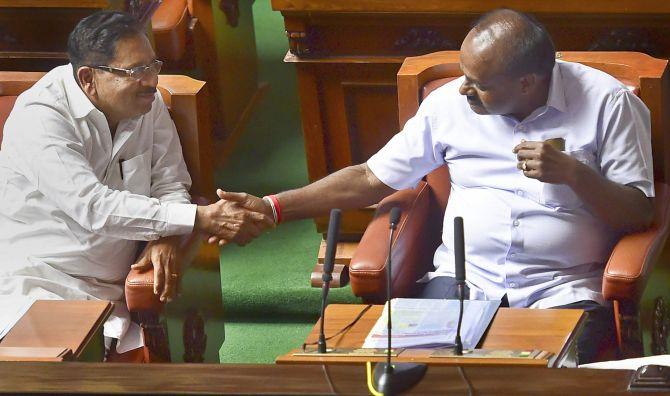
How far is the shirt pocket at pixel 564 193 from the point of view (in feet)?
10.9

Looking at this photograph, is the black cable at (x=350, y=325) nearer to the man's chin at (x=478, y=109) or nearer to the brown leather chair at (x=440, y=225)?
the brown leather chair at (x=440, y=225)

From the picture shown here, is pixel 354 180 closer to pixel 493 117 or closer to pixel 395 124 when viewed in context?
pixel 493 117

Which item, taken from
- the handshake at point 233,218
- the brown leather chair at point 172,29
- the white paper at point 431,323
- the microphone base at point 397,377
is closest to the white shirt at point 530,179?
the handshake at point 233,218

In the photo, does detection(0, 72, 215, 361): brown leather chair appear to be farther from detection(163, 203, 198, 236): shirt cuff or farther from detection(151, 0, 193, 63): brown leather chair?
detection(151, 0, 193, 63): brown leather chair

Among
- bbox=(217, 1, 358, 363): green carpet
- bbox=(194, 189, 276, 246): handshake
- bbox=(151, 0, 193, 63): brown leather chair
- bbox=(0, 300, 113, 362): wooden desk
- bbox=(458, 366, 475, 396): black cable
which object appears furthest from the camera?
bbox=(151, 0, 193, 63): brown leather chair

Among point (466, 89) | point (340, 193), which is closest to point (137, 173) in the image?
point (340, 193)

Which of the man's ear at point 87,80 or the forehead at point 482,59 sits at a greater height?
the forehead at point 482,59

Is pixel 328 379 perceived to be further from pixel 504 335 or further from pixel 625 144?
pixel 625 144

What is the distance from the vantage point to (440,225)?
3.70 metres

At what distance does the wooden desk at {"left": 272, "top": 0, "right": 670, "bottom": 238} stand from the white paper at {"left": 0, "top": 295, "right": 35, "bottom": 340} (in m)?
1.27

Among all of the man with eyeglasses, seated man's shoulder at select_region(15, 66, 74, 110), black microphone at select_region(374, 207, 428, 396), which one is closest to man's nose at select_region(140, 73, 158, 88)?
the man with eyeglasses

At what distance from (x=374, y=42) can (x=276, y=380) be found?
7.08 ft

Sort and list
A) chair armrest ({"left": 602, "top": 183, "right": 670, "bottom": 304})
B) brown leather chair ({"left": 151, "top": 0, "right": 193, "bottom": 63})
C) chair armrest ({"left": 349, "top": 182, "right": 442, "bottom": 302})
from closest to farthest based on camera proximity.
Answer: chair armrest ({"left": 602, "top": 183, "right": 670, "bottom": 304})
chair armrest ({"left": 349, "top": 182, "right": 442, "bottom": 302})
brown leather chair ({"left": 151, "top": 0, "right": 193, "bottom": 63})

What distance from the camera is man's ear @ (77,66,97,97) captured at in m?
3.55
